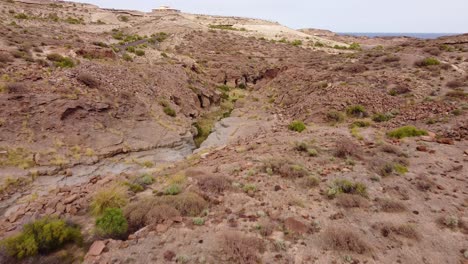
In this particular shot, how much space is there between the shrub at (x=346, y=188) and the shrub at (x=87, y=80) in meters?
17.1

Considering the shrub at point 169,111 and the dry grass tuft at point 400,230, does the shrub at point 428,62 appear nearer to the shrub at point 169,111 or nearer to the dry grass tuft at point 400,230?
the shrub at point 169,111

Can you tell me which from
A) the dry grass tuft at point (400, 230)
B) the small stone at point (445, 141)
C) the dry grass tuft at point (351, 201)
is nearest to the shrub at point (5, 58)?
the dry grass tuft at point (351, 201)

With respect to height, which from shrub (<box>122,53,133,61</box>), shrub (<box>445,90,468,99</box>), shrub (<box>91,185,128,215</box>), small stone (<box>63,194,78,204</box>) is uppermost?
shrub (<box>122,53,133,61</box>)

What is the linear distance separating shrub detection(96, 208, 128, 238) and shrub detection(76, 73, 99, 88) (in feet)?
45.5

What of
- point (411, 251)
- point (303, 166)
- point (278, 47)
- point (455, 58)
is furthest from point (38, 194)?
point (278, 47)

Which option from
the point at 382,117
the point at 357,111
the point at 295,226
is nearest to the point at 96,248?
the point at 295,226

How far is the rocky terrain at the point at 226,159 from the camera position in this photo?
281 inches

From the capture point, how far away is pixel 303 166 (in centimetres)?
1150

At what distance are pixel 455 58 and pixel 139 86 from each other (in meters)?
28.5

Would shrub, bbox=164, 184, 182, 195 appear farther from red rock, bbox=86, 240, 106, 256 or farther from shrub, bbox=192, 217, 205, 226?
red rock, bbox=86, 240, 106, 256

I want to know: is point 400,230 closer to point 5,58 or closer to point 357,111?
point 357,111

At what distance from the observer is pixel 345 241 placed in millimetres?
7008

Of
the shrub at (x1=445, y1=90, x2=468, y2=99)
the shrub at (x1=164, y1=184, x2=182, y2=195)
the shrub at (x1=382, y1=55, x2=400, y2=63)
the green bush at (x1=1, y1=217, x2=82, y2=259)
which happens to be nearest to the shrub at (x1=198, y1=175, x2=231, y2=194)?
the shrub at (x1=164, y1=184, x2=182, y2=195)

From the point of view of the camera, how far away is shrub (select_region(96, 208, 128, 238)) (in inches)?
298
